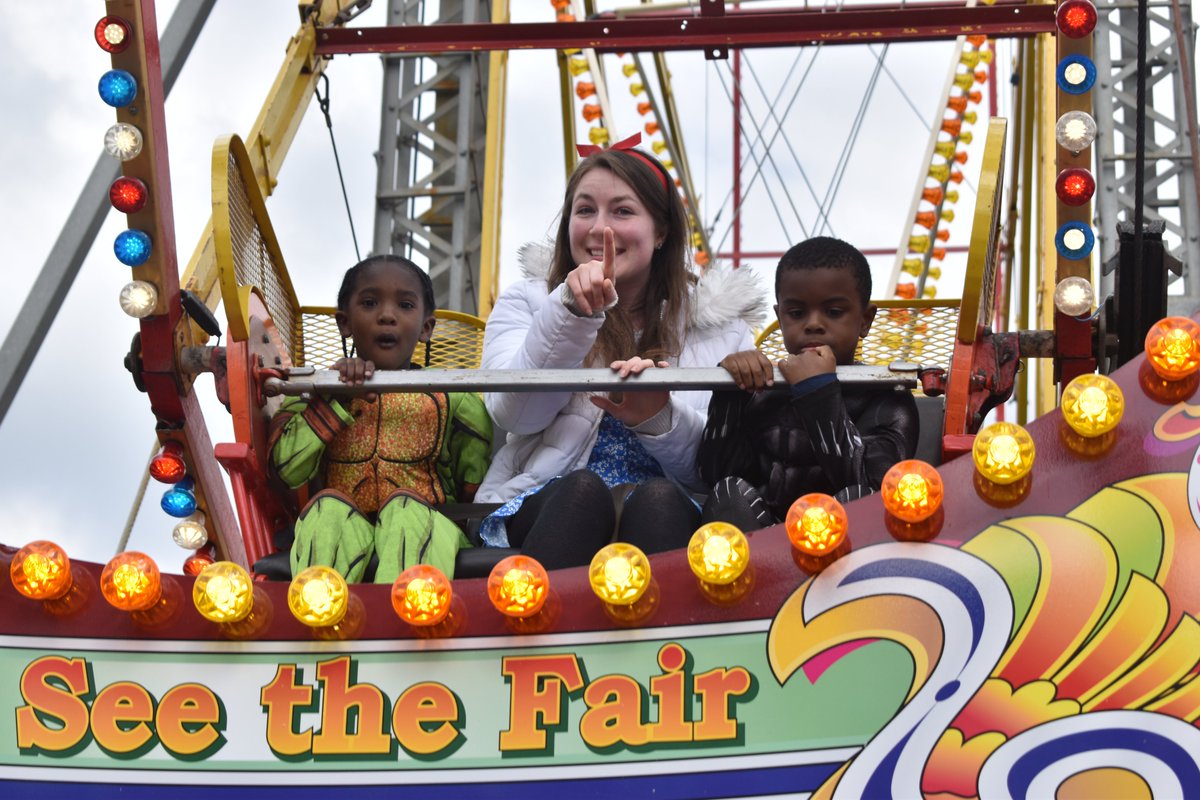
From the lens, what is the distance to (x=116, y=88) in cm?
341

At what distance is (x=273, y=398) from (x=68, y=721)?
1.03m

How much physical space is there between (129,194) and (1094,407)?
1.91 m

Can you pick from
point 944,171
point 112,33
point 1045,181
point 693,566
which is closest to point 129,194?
point 112,33

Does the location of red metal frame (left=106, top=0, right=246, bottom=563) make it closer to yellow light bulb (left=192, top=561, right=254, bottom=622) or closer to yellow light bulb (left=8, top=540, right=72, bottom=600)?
yellow light bulb (left=8, top=540, right=72, bottom=600)

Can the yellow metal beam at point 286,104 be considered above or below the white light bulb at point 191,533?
above

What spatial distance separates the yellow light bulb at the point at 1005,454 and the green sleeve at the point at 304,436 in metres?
1.33

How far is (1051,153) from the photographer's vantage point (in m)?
6.01

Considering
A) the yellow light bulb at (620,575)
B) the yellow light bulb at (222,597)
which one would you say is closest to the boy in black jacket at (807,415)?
the yellow light bulb at (620,575)

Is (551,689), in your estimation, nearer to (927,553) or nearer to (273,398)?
(927,553)

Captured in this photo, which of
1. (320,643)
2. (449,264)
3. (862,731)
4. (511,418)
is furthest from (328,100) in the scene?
(862,731)

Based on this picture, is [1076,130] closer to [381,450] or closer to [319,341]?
[381,450]

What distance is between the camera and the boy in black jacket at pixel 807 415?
122 inches

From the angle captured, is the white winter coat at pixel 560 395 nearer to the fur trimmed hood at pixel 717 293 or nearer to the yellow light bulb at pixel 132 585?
the fur trimmed hood at pixel 717 293

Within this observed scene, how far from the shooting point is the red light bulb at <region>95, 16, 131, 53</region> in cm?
340
